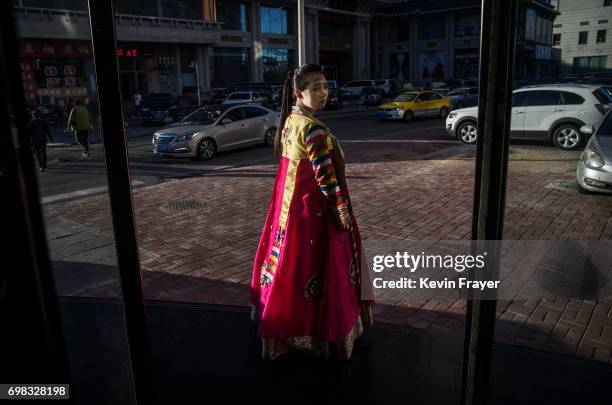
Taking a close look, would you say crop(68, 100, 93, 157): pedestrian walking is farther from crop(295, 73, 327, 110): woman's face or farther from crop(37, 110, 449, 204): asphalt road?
crop(37, 110, 449, 204): asphalt road

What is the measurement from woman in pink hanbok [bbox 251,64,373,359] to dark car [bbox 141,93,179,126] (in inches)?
894

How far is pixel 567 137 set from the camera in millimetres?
12102

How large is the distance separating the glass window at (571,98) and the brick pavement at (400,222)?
1.30 meters

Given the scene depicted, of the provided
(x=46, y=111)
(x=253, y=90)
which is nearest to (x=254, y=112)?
(x=46, y=111)

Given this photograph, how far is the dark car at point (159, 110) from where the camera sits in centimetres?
2412

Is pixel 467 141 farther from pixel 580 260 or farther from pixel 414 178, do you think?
pixel 580 260

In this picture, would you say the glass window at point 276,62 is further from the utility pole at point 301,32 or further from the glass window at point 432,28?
the utility pole at point 301,32

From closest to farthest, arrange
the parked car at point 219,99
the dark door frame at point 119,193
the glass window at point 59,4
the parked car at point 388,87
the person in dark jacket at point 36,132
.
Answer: the dark door frame at point 119,193 < the person in dark jacket at point 36,132 < the glass window at point 59,4 < the parked car at point 219,99 < the parked car at point 388,87

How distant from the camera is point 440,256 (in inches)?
212

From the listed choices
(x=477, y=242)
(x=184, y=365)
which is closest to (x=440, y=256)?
(x=184, y=365)

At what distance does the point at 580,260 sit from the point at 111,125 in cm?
509

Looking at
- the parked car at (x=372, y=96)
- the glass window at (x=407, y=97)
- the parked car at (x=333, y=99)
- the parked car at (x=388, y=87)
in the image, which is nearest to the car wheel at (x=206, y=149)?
the glass window at (x=407, y=97)

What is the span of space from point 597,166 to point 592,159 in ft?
0.52

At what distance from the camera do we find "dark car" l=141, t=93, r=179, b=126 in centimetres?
2412
